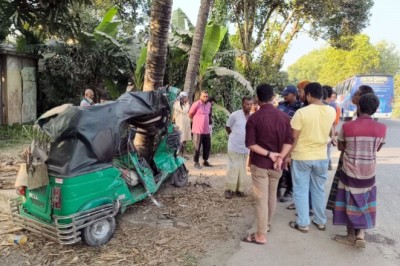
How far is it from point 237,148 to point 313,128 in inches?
64.6

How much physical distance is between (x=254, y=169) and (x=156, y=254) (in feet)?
4.94

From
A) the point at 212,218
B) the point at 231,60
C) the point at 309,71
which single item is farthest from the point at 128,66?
the point at 309,71

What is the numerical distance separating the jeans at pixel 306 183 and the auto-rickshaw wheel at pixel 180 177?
2.43 m

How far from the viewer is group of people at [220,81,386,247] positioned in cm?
431

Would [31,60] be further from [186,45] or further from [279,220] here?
[279,220]

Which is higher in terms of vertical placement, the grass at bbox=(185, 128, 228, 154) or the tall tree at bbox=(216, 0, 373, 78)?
the tall tree at bbox=(216, 0, 373, 78)

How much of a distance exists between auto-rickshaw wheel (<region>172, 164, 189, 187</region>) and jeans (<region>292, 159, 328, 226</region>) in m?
2.43

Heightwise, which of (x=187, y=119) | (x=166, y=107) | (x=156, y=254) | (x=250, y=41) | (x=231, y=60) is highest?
(x=250, y=41)

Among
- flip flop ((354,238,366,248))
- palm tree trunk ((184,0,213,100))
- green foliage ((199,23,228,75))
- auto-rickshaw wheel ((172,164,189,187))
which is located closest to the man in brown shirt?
flip flop ((354,238,366,248))

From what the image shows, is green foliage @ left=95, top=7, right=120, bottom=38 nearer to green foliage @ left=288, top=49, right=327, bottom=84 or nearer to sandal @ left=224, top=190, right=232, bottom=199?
sandal @ left=224, top=190, right=232, bottom=199

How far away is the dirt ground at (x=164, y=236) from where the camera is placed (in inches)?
161

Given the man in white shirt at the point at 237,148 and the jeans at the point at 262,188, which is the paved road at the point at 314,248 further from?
the man in white shirt at the point at 237,148

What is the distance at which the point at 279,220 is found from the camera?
5.31 metres

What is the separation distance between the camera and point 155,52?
18.9 feet
